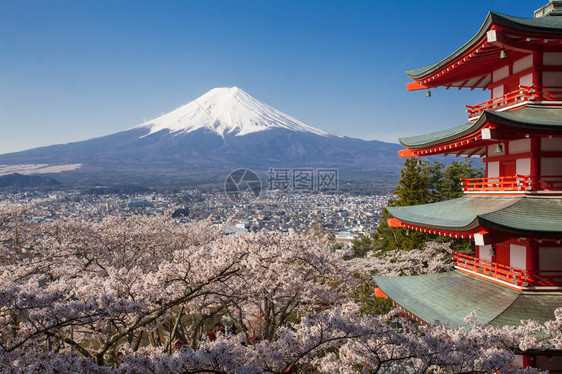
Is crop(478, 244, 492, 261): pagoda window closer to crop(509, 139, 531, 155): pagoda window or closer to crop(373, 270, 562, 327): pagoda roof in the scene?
crop(373, 270, 562, 327): pagoda roof

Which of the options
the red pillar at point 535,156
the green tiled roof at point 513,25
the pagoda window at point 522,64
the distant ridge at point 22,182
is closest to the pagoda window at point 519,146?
the red pillar at point 535,156

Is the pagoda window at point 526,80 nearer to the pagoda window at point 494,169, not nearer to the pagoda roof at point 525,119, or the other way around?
the pagoda roof at point 525,119

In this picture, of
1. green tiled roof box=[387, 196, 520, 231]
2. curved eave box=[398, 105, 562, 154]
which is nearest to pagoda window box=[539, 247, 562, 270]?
green tiled roof box=[387, 196, 520, 231]

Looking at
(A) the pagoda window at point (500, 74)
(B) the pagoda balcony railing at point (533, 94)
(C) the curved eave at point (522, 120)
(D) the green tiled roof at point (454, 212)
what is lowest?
(D) the green tiled roof at point (454, 212)

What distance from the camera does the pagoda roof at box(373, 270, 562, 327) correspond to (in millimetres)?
5590

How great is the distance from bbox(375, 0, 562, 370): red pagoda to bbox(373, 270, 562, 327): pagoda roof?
2 cm

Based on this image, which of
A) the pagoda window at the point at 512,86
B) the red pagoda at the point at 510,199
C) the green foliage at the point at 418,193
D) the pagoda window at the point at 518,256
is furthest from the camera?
the green foliage at the point at 418,193

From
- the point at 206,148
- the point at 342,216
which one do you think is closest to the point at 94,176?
the point at 206,148

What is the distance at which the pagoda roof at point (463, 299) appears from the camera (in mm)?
5590

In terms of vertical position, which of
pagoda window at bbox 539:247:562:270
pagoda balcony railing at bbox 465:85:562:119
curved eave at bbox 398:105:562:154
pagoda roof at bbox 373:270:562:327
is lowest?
pagoda roof at bbox 373:270:562:327

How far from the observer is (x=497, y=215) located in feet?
19.2

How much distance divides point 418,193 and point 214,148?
85.5 metres

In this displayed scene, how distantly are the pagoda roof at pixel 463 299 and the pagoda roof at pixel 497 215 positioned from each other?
1.26 m

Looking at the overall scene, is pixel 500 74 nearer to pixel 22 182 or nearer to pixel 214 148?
pixel 22 182
